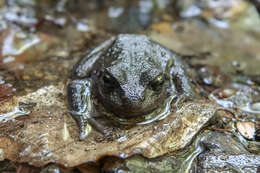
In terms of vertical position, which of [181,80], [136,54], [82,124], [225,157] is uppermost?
[136,54]

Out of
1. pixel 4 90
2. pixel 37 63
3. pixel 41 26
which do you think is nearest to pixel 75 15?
pixel 41 26

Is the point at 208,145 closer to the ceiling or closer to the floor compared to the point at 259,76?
closer to the floor

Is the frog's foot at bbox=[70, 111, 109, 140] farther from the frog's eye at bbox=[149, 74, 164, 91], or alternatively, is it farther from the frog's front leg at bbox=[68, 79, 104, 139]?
the frog's eye at bbox=[149, 74, 164, 91]

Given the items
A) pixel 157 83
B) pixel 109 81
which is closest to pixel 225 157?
pixel 157 83

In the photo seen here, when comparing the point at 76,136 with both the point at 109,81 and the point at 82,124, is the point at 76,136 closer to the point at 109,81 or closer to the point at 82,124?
the point at 82,124

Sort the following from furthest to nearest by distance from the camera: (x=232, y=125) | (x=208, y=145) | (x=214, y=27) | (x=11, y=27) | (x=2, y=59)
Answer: (x=214, y=27) < (x=11, y=27) < (x=2, y=59) < (x=232, y=125) < (x=208, y=145)

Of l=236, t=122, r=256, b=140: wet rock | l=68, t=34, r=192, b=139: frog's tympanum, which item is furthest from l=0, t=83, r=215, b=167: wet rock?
l=236, t=122, r=256, b=140: wet rock

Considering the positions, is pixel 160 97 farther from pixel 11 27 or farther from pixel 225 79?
pixel 11 27
